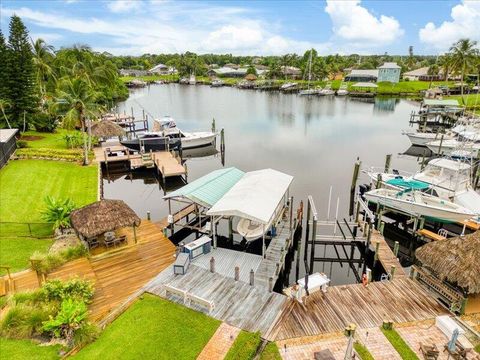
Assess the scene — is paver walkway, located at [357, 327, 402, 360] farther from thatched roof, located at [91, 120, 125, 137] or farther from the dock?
thatched roof, located at [91, 120, 125, 137]

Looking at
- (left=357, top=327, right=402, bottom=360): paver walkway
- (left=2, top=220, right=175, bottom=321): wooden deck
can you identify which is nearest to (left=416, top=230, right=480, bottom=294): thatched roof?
(left=357, top=327, right=402, bottom=360): paver walkway

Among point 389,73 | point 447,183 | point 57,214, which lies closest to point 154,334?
point 57,214

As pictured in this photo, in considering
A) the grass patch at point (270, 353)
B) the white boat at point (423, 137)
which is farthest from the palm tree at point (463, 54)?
the grass patch at point (270, 353)

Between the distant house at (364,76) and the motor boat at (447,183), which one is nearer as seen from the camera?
the motor boat at (447,183)

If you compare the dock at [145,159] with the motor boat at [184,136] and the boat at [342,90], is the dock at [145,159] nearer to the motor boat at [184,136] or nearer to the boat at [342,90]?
the motor boat at [184,136]

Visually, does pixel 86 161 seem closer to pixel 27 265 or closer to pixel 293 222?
pixel 27 265

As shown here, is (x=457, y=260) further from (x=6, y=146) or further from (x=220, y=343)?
(x=6, y=146)
